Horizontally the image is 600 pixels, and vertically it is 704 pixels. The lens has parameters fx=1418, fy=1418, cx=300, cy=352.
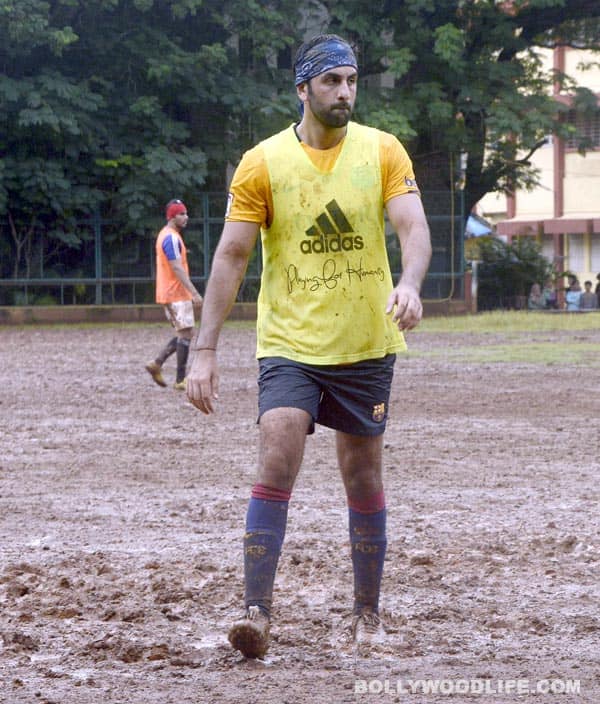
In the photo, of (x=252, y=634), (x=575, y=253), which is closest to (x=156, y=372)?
(x=252, y=634)

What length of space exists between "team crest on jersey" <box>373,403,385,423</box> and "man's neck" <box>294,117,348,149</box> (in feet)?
2.91

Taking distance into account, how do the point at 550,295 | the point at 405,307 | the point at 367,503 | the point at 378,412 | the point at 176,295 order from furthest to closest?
the point at 550,295 < the point at 176,295 < the point at 367,503 < the point at 378,412 < the point at 405,307

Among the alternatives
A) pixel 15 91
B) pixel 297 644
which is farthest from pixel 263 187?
pixel 15 91

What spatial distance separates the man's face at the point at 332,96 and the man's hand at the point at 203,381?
0.86m

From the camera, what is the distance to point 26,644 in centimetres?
474

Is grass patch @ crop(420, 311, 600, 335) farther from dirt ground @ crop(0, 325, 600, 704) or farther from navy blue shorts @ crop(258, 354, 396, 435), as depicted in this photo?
navy blue shorts @ crop(258, 354, 396, 435)

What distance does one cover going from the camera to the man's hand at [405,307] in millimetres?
4371

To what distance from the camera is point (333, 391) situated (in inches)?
187

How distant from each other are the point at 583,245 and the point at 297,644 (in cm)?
4906

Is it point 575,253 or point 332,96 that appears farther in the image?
point 575,253

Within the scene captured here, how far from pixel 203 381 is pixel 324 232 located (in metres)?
0.64

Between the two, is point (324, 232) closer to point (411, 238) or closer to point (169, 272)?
point (411, 238)

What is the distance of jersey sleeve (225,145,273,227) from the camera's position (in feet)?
15.5

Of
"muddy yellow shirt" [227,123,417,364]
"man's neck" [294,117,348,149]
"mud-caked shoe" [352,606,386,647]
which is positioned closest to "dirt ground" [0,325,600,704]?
"mud-caked shoe" [352,606,386,647]
